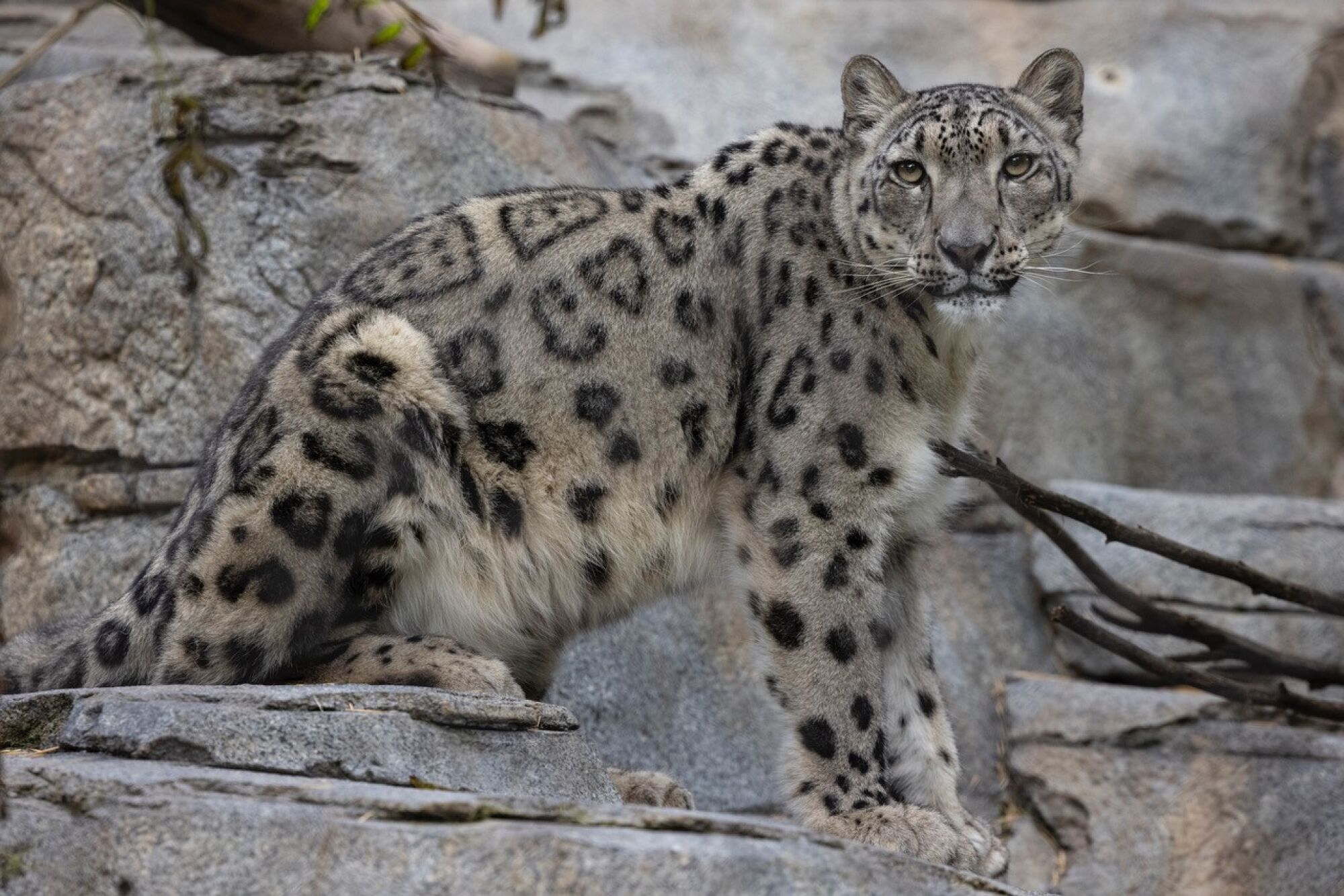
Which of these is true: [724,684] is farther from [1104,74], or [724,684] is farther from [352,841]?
[1104,74]

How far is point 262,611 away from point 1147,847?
369 centimetres

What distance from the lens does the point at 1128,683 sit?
22.5ft

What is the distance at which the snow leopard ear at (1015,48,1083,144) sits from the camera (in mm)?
4641

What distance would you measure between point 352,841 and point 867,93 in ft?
9.09

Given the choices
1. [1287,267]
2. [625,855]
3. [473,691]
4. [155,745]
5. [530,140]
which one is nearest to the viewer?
[625,855]

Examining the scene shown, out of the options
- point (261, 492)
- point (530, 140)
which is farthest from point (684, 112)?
point (261, 492)

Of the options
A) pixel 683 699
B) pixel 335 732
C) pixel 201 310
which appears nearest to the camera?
pixel 335 732

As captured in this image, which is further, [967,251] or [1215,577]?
[1215,577]

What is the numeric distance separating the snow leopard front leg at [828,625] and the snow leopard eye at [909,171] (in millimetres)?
721

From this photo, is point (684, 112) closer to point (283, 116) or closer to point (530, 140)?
point (530, 140)

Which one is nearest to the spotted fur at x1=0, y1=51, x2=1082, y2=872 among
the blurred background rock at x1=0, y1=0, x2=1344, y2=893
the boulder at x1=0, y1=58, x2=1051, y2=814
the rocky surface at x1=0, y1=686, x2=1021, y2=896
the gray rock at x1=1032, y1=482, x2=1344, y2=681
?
the blurred background rock at x1=0, y1=0, x2=1344, y2=893

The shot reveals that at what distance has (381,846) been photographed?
9.06 ft

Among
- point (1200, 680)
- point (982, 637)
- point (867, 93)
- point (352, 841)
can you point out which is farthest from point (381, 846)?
point (982, 637)

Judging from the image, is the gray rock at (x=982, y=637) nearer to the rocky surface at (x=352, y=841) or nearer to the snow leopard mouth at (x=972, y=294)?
the snow leopard mouth at (x=972, y=294)
